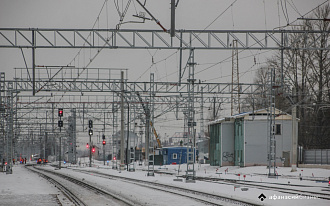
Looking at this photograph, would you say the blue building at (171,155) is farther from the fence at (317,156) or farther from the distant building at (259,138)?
the fence at (317,156)

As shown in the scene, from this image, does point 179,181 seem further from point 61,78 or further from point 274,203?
point 61,78

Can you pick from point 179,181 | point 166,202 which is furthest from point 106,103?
point 166,202

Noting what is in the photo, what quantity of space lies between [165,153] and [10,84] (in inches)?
1529

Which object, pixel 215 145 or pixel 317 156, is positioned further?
pixel 215 145

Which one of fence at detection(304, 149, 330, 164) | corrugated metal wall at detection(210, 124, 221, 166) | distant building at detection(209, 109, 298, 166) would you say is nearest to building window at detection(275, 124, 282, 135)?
distant building at detection(209, 109, 298, 166)

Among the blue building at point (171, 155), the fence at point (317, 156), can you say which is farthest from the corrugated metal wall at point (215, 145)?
the blue building at point (171, 155)

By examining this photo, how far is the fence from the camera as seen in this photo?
5264cm

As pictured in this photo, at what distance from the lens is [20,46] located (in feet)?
101

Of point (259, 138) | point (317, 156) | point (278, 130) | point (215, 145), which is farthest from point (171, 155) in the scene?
point (317, 156)

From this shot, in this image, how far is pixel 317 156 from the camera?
177 feet

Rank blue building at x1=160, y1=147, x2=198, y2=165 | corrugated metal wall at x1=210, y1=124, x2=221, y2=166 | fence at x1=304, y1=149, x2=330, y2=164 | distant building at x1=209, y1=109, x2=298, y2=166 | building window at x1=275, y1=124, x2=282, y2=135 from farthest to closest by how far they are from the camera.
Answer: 1. blue building at x1=160, y1=147, x2=198, y2=165
2. corrugated metal wall at x1=210, y1=124, x2=221, y2=166
3. building window at x1=275, y1=124, x2=282, y2=135
4. distant building at x1=209, y1=109, x2=298, y2=166
5. fence at x1=304, y1=149, x2=330, y2=164

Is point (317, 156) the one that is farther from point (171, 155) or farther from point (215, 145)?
point (171, 155)

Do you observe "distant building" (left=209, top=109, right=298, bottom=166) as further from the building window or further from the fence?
the fence

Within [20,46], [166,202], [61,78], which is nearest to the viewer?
[166,202]
